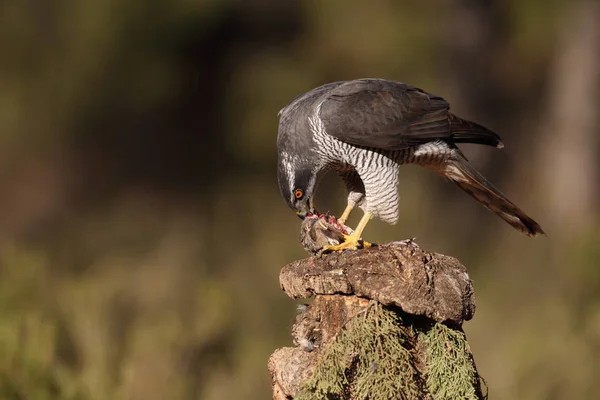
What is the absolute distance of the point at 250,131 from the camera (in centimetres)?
1395

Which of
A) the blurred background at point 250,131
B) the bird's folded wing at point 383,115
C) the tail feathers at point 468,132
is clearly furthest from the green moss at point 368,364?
the blurred background at point 250,131

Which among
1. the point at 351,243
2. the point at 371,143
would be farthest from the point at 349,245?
the point at 371,143

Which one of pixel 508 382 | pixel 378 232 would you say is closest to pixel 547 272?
pixel 378 232

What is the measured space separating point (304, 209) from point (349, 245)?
728 mm

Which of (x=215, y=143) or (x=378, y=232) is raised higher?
(x=378, y=232)

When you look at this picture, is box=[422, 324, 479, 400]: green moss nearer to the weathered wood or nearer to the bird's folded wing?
the weathered wood

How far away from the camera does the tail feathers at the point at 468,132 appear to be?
4422 mm

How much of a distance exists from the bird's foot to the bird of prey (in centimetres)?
34

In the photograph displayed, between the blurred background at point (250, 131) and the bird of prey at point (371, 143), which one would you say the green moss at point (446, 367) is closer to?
the bird of prey at point (371, 143)

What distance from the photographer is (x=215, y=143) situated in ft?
48.5

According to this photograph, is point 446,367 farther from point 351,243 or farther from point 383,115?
point 383,115

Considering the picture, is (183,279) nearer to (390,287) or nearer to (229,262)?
(229,262)

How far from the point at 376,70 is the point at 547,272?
5503 millimetres

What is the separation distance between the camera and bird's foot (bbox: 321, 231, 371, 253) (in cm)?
332
